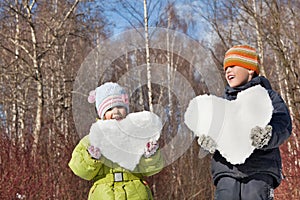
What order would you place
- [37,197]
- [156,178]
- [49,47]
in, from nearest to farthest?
[37,197]
[156,178]
[49,47]

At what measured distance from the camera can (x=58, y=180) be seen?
6914 mm

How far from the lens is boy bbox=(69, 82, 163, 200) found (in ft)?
10.4

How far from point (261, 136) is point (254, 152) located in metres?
0.23

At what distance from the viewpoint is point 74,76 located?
46.1 ft

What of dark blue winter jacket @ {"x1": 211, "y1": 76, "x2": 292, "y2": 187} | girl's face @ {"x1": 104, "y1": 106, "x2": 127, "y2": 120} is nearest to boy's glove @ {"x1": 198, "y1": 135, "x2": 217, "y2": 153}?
dark blue winter jacket @ {"x1": 211, "y1": 76, "x2": 292, "y2": 187}

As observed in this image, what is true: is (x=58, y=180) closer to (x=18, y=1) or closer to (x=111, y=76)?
(x=18, y=1)

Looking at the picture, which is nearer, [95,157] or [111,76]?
[95,157]

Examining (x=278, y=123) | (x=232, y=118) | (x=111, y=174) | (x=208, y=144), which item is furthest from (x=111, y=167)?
(x=278, y=123)

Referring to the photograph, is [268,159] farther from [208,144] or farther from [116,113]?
[116,113]

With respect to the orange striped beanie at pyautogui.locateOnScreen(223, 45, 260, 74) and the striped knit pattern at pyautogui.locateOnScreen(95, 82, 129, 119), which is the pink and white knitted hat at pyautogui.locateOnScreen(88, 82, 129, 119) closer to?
the striped knit pattern at pyautogui.locateOnScreen(95, 82, 129, 119)

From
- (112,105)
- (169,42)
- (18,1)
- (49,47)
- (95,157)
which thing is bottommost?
(95,157)

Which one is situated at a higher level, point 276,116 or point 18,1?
point 18,1

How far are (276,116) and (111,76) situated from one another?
14.7 meters

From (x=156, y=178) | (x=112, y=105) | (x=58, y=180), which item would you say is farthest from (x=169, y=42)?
(x=112, y=105)
